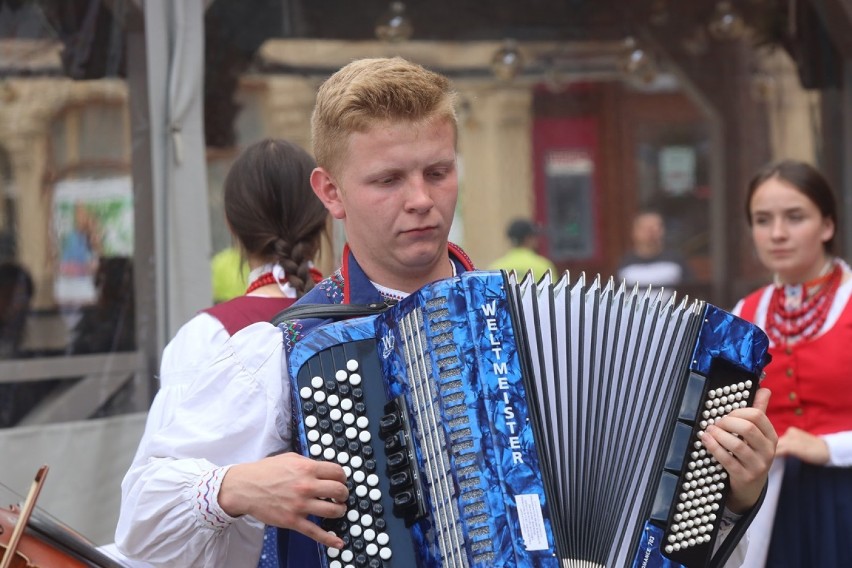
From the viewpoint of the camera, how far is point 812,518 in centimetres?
308

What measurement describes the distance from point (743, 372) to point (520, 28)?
5.11 m

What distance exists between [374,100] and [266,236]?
1160mm

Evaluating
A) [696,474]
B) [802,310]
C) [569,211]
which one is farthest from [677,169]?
[696,474]

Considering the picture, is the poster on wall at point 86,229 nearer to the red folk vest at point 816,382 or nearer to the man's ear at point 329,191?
the red folk vest at point 816,382

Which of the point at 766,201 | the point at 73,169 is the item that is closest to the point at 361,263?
the point at 766,201

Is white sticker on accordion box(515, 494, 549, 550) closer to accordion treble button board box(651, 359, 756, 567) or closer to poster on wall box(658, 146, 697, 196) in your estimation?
accordion treble button board box(651, 359, 756, 567)

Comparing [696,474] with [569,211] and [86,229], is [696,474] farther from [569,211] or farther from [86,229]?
[569,211]

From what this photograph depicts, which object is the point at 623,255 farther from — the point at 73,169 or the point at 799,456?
the point at 799,456

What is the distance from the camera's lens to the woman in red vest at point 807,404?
3047mm

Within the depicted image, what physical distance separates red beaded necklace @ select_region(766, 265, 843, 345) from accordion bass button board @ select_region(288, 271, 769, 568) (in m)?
1.50

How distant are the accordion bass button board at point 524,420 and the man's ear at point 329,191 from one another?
0.20 m

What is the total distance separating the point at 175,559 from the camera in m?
1.75

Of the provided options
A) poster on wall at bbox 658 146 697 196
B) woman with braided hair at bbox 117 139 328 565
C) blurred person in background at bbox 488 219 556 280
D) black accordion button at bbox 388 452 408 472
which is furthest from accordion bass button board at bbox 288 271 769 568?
poster on wall at bbox 658 146 697 196

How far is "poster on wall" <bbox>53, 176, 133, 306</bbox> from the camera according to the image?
173 inches
